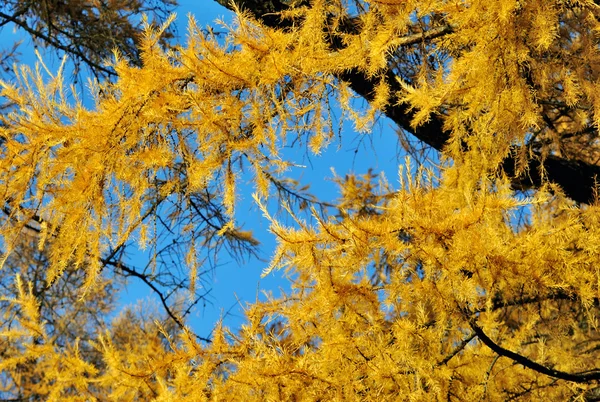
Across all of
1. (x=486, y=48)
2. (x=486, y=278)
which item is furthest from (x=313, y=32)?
(x=486, y=278)

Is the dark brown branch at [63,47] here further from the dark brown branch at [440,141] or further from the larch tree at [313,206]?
the larch tree at [313,206]

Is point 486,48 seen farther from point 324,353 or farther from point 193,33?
point 324,353

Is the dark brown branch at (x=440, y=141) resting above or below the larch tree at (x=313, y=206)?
above

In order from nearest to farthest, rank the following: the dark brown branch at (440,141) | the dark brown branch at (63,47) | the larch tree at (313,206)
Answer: the larch tree at (313,206), the dark brown branch at (440,141), the dark brown branch at (63,47)

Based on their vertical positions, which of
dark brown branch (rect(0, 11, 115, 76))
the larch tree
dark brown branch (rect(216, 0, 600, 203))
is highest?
dark brown branch (rect(0, 11, 115, 76))

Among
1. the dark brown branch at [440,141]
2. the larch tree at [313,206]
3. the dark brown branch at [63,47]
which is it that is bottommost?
the larch tree at [313,206]

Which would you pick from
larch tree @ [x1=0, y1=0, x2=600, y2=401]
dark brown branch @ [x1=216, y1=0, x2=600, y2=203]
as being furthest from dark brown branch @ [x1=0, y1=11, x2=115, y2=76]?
larch tree @ [x1=0, y1=0, x2=600, y2=401]

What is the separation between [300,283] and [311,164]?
112cm

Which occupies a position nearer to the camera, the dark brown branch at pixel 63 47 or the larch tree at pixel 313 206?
the larch tree at pixel 313 206

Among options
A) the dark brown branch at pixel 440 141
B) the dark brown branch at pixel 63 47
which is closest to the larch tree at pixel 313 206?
the dark brown branch at pixel 440 141

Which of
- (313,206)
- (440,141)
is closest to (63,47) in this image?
(440,141)

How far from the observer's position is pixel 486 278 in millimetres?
2160

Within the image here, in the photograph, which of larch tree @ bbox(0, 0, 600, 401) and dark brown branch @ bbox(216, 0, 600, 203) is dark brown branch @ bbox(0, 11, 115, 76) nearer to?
dark brown branch @ bbox(216, 0, 600, 203)

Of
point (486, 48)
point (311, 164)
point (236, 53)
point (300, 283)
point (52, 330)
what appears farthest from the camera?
point (52, 330)
